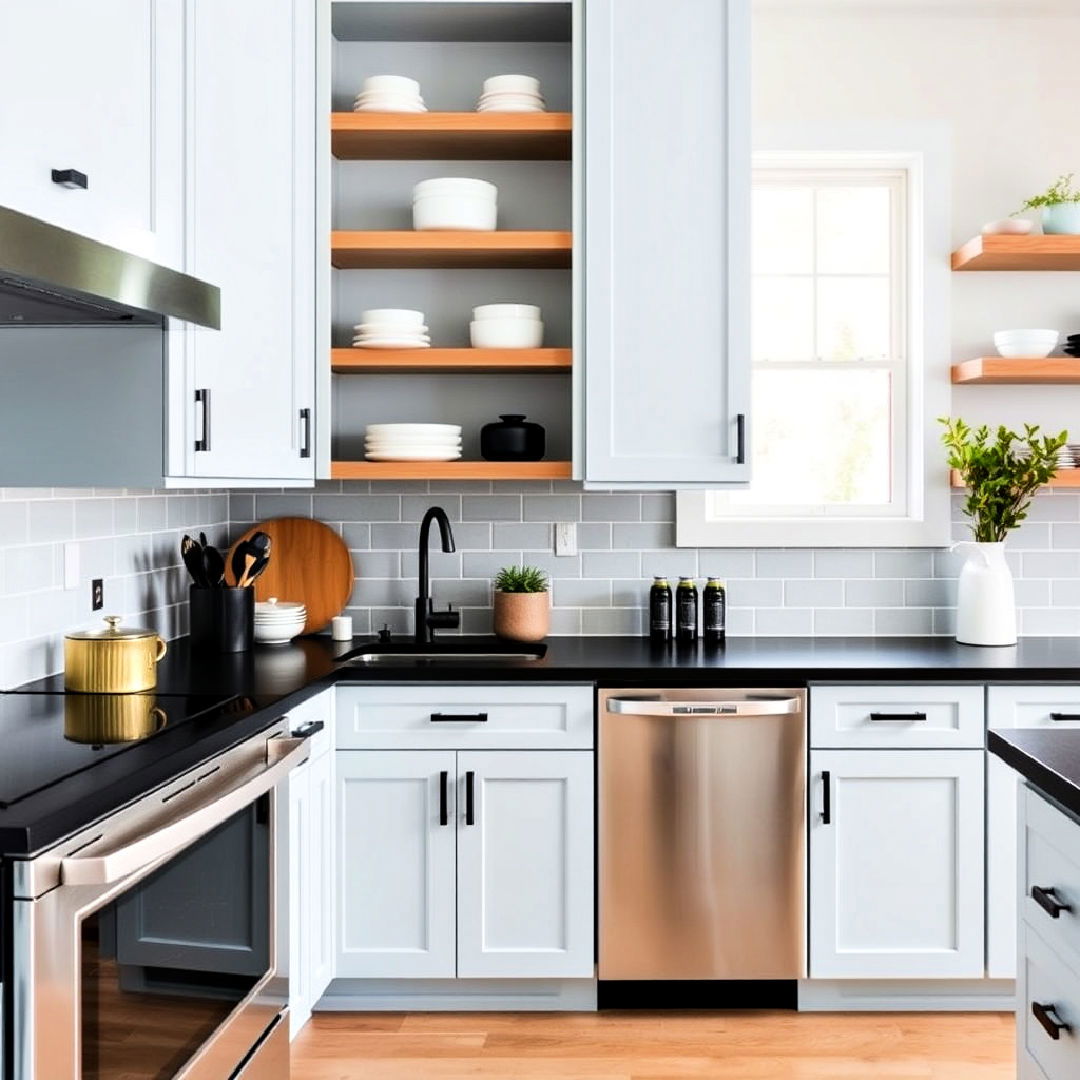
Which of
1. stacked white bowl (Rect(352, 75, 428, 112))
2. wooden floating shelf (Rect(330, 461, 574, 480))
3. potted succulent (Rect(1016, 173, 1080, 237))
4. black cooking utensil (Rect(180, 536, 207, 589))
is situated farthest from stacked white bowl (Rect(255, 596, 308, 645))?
potted succulent (Rect(1016, 173, 1080, 237))

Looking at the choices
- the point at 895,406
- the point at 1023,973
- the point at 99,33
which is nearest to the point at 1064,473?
the point at 895,406

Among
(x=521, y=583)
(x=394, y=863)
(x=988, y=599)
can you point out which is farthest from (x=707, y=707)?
(x=988, y=599)

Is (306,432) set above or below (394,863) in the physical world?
above

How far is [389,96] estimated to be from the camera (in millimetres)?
3404

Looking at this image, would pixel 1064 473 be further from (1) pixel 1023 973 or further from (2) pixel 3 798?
(2) pixel 3 798

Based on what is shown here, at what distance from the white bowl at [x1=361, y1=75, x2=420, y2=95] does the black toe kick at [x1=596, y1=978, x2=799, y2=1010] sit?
2.48m

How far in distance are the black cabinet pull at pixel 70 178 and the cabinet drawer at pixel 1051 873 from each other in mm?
1819

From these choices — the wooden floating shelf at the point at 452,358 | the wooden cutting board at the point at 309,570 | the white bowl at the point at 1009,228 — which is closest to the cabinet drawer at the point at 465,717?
the wooden cutting board at the point at 309,570

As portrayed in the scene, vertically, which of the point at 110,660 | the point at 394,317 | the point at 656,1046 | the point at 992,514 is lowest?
the point at 656,1046

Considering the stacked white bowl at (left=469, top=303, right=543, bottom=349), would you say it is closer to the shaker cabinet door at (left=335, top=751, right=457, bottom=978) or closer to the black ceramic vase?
the black ceramic vase

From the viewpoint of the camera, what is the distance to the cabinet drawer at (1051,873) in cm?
174

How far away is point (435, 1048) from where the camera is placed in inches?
119

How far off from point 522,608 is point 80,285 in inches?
73.6

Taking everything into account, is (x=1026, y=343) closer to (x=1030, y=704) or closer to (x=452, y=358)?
(x=1030, y=704)
